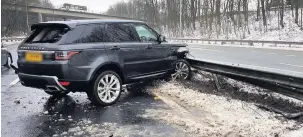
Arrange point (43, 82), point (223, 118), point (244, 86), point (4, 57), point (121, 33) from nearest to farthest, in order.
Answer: point (223, 118) < point (43, 82) < point (121, 33) < point (244, 86) < point (4, 57)

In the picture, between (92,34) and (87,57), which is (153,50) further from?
(87,57)

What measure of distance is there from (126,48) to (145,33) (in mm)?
1019

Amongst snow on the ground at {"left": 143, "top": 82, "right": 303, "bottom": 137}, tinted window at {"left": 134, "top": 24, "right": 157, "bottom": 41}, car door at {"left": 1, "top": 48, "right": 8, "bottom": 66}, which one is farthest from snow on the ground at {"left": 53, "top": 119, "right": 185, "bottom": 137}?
car door at {"left": 1, "top": 48, "right": 8, "bottom": 66}

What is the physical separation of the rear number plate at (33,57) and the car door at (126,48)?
1.31 metres

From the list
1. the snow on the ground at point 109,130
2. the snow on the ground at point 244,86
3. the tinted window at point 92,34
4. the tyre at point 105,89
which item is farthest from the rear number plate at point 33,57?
the snow on the ground at point 244,86

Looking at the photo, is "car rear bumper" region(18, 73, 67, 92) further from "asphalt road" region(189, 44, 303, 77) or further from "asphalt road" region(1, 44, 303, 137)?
"asphalt road" region(189, 44, 303, 77)

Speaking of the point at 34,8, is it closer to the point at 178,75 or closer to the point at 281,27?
the point at 281,27

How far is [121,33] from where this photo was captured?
7219mm

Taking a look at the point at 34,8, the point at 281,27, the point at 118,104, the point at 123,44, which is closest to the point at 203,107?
the point at 118,104

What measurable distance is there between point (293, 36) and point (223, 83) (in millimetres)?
28466

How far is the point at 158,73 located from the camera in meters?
8.07

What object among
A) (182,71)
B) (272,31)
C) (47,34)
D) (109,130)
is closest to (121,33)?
(47,34)

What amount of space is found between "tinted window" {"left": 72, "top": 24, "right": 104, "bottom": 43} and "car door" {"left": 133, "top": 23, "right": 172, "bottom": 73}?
1119mm

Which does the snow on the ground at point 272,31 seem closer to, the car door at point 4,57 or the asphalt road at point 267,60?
the asphalt road at point 267,60
